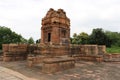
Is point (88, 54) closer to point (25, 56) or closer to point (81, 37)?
point (25, 56)

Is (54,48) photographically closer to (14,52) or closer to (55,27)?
(55,27)

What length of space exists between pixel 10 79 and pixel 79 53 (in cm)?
707

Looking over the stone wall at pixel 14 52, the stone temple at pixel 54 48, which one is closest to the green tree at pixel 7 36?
the stone temple at pixel 54 48

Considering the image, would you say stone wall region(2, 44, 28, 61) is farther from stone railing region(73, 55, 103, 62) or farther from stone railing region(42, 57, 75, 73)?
stone railing region(42, 57, 75, 73)

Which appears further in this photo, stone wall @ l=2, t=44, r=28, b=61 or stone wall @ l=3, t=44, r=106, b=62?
stone wall @ l=2, t=44, r=28, b=61

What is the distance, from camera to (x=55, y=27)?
12.2 m

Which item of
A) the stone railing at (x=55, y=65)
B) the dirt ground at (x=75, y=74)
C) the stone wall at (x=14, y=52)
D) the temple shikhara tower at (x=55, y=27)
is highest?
the temple shikhara tower at (x=55, y=27)

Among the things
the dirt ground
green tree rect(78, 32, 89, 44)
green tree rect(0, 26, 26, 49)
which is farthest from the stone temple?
green tree rect(78, 32, 89, 44)

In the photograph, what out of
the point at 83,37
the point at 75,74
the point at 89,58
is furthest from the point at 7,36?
the point at 75,74

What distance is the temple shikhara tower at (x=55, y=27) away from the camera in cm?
1226

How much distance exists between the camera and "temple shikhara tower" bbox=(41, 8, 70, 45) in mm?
12258

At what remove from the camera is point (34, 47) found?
1099 centimetres

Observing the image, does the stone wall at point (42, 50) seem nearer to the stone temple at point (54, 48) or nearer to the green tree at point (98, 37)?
the stone temple at point (54, 48)

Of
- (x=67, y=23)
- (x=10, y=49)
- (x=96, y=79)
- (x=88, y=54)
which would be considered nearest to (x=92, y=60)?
(x=88, y=54)
